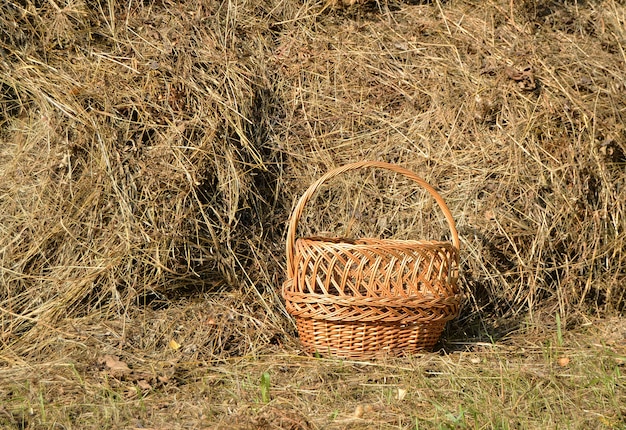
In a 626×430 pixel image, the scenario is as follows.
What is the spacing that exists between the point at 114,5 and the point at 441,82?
64.9 inches

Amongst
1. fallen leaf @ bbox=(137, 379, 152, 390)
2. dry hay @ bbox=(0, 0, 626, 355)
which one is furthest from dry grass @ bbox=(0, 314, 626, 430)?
dry hay @ bbox=(0, 0, 626, 355)

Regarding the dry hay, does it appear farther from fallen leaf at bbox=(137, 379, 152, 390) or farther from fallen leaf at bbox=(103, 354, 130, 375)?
fallen leaf at bbox=(137, 379, 152, 390)

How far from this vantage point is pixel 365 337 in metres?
3.33

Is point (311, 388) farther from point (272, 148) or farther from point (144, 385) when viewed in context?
point (272, 148)

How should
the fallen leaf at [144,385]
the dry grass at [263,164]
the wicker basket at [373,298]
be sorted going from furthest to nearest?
the dry grass at [263,164] → the wicker basket at [373,298] → the fallen leaf at [144,385]

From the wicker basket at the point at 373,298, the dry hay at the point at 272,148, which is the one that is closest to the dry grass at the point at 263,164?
the dry hay at the point at 272,148

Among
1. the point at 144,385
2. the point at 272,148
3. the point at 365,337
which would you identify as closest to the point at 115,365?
the point at 144,385

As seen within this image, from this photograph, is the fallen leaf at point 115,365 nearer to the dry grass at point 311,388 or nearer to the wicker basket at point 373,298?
the dry grass at point 311,388

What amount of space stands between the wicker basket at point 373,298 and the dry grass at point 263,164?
5.4 inches

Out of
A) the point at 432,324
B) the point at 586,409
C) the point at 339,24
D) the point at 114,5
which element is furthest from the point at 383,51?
the point at 586,409

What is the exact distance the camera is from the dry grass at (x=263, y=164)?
11.7 feet

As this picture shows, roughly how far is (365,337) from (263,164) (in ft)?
3.44

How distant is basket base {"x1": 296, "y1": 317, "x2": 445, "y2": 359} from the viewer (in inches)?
130

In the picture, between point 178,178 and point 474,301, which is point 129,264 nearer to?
point 178,178
